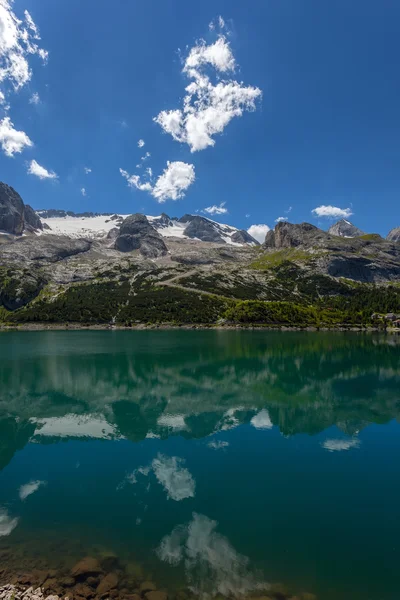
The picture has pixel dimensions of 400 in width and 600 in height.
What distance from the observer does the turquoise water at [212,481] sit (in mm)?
11125

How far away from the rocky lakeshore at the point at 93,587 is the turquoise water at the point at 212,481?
484 mm

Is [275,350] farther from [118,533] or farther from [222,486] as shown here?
[118,533]

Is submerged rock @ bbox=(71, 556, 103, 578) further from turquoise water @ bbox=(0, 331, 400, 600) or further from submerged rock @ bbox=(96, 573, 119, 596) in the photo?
turquoise water @ bbox=(0, 331, 400, 600)

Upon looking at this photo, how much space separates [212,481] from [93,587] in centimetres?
816

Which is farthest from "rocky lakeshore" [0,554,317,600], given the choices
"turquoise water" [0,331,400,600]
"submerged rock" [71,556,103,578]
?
"turquoise water" [0,331,400,600]

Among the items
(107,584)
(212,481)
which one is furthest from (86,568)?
(212,481)

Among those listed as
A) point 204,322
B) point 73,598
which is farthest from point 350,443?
point 204,322

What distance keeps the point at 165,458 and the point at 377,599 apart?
1248 centimetres

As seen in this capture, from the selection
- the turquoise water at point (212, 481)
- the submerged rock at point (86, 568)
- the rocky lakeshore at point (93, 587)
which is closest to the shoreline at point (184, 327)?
the turquoise water at point (212, 481)

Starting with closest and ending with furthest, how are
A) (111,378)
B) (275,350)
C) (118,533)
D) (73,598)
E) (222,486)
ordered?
1. (73,598)
2. (118,533)
3. (222,486)
4. (111,378)
5. (275,350)

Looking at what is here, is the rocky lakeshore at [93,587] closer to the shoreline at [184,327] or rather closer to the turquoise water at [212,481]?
the turquoise water at [212,481]

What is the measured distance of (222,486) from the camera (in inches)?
645

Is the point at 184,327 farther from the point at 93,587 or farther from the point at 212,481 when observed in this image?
the point at 93,587

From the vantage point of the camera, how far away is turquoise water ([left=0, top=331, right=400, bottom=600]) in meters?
11.1
